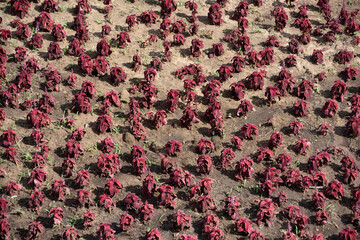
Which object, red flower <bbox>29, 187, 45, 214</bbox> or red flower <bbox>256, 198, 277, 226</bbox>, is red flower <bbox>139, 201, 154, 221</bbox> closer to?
red flower <bbox>29, 187, 45, 214</bbox>

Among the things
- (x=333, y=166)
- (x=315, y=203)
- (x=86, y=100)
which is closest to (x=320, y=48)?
(x=333, y=166)

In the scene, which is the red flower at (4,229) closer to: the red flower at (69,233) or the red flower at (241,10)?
the red flower at (69,233)

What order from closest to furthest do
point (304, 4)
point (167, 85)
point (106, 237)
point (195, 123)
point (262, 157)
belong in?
point (106, 237)
point (262, 157)
point (195, 123)
point (167, 85)
point (304, 4)

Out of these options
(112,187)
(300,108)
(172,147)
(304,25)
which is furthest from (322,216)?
(304,25)

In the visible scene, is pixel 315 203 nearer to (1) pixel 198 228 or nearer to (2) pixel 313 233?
(2) pixel 313 233

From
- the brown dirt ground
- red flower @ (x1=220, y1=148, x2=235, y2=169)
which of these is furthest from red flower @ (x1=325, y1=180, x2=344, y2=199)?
red flower @ (x1=220, y1=148, x2=235, y2=169)

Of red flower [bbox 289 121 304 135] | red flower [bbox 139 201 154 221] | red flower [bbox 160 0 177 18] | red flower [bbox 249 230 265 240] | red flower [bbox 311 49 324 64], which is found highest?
red flower [bbox 160 0 177 18]
